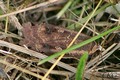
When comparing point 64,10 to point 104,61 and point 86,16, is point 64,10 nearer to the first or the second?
point 86,16

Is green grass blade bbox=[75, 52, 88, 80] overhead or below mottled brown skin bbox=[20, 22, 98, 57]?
below

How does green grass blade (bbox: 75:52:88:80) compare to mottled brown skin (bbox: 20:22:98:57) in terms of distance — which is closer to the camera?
green grass blade (bbox: 75:52:88:80)

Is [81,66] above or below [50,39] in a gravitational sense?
below

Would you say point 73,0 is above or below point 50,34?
above

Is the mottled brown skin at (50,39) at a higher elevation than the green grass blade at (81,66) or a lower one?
higher

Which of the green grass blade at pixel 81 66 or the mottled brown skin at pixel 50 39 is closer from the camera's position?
the green grass blade at pixel 81 66

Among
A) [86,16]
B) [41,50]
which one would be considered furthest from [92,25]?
[41,50]

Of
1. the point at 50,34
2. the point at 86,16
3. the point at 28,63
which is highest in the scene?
the point at 86,16

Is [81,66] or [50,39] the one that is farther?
[50,39]
